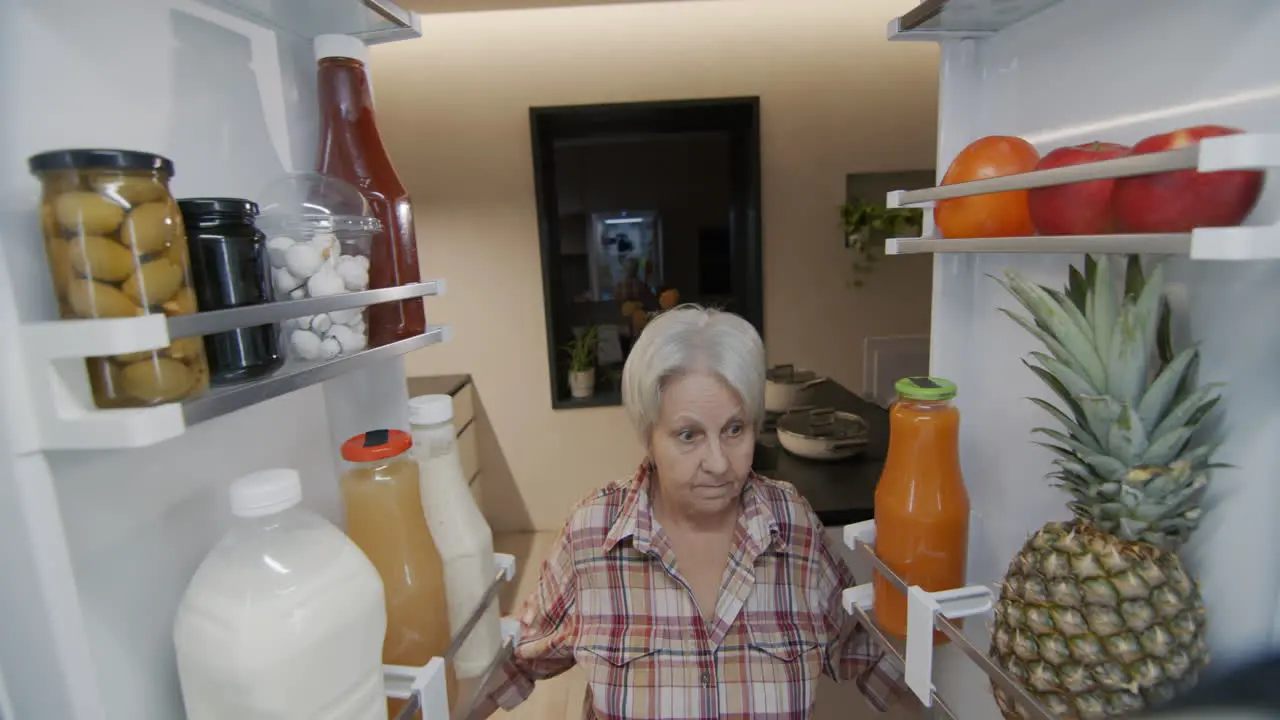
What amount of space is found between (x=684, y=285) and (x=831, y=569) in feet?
7.43

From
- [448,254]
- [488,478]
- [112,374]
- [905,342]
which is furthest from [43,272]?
[905,342]

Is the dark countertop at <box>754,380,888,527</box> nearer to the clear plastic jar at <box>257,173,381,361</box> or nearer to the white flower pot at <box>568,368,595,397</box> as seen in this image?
the clear plastic jar at <box>257,173,381,361</box>

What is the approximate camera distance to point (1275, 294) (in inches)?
18.3

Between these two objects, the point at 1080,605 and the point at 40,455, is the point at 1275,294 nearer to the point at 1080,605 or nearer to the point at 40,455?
the point at 1080,605

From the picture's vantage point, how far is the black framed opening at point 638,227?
9.80ft

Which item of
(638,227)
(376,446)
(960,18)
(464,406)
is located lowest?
(464,406)

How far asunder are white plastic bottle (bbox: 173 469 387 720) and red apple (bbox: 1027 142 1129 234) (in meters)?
0.68

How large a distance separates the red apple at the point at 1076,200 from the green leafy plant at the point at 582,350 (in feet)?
8.61

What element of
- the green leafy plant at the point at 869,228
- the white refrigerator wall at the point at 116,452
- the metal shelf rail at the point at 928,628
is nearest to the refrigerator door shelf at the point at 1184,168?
the metal shelf rail at the point at 928,628

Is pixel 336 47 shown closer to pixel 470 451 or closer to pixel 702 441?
pixel 702 441

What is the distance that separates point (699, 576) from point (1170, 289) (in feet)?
2.36

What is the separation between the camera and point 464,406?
2.87 m

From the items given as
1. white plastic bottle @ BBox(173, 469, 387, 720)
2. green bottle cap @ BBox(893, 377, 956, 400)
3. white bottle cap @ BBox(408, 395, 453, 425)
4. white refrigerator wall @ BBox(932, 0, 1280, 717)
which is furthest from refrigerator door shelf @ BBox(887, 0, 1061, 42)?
white plastic bottle @ BBox(173, 469, 387, 720)

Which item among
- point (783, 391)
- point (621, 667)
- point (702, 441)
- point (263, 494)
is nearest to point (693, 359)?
point (702, 441)
